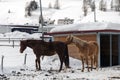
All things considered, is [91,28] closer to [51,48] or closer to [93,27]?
[93,27]

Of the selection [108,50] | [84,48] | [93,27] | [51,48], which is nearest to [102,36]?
[93,27]

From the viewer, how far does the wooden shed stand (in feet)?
75.4

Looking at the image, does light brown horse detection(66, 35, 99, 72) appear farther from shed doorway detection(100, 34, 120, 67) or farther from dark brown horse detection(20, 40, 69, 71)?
shed doorway detection(100, 34, 120, 67)

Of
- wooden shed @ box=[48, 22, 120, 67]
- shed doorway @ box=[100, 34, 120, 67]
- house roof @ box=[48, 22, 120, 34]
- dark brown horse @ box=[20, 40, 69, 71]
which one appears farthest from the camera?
shed doorway @ box=[100, 34, 120, 67]

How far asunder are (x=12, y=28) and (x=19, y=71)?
60.8 metres

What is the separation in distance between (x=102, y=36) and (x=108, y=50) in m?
1.02

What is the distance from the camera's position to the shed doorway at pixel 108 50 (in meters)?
23.7

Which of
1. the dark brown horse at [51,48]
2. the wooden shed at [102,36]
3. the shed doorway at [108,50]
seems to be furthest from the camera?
the shed doorway at [108,50]

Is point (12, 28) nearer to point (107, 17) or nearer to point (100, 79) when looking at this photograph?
point (107, 17)

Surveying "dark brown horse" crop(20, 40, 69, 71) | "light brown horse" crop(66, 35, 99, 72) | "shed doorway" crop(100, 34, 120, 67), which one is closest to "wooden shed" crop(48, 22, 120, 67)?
"shed doorway" crop(100, 34, 120, 67)

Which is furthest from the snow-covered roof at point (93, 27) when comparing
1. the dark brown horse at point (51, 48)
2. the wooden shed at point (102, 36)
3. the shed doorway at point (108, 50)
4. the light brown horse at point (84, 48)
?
the dark brown horse at point (51, 48)

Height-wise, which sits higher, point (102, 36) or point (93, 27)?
point (93, 27)

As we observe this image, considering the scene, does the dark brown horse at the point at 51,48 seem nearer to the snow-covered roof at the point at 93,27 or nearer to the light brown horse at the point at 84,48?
the light brown horse at the point at 84,48

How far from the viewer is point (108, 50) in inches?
944
